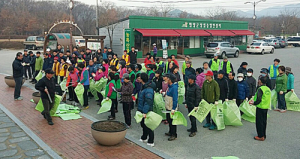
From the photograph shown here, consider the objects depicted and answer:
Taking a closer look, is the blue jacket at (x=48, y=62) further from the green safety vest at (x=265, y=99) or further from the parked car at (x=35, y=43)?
the parked car at (x=35, y=43)

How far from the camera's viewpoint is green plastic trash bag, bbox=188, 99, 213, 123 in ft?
23.9

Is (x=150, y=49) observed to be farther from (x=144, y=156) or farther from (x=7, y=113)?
(x=144, y=156)

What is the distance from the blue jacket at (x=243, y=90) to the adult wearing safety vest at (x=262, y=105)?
3.64ft

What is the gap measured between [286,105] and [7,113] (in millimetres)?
9393

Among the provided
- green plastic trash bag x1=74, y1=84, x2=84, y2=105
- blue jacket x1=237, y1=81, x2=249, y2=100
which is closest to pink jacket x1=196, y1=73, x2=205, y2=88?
blue jacket x1=237, y1=81, x2=249, y2=100

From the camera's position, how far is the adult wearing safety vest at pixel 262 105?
6.82 metres

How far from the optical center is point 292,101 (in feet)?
31.8

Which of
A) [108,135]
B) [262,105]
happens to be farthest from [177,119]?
[262,105]

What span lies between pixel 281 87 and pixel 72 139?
271 inches

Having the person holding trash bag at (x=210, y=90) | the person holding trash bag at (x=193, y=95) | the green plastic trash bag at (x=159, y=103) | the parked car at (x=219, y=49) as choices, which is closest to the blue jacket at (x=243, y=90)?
the person holding trash bag at (x=210, y=90)

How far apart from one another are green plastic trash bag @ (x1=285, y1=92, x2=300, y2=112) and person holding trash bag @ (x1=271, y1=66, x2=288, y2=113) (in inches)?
7.2

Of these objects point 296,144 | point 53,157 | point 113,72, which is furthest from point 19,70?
point 296,144

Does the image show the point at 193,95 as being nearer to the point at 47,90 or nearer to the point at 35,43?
the point at 47,90

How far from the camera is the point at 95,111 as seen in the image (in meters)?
9.73
